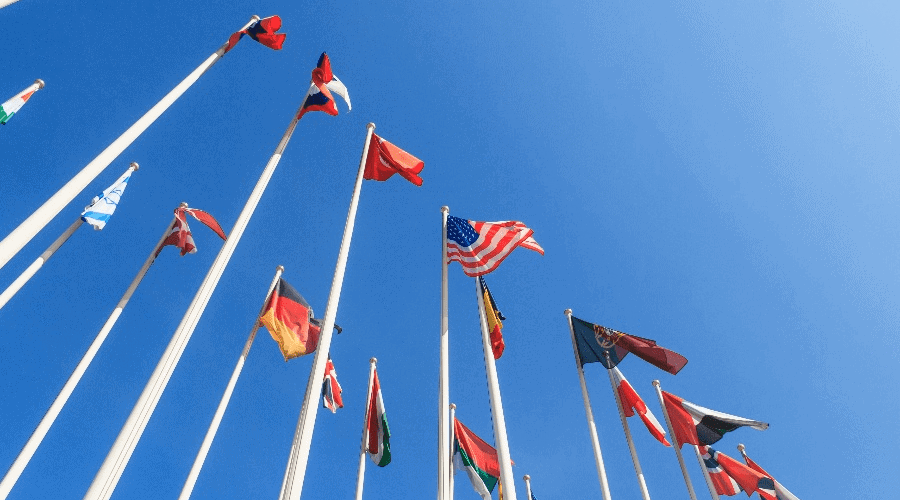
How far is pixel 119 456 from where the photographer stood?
25.1ft

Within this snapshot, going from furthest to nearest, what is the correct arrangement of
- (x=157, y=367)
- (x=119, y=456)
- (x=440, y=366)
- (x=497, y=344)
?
1. (x=497, y=344)
2. (x=440, y=366)
3. (x=157, y=367)
4. (x=119, y=456)

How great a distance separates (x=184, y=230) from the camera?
13.9m

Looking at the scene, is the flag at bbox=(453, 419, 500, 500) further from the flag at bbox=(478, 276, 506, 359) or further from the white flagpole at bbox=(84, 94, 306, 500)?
the white flagpole at bbox=(84, 94, 306, 500)

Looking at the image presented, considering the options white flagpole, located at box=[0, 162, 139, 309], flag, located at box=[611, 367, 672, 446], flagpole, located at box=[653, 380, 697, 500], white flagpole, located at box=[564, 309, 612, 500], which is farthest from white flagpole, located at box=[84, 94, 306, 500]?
flagpole, located at box=[653, 380, 697, 500]

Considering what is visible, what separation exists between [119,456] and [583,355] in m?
9.79

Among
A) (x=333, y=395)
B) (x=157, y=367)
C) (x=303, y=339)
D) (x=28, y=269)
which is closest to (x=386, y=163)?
(x=303, y=339)

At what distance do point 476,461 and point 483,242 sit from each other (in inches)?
215

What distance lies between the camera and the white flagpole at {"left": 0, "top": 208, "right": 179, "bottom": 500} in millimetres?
10430

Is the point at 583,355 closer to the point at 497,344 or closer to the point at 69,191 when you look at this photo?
the point at 497,344

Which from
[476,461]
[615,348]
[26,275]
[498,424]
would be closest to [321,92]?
[26,275]

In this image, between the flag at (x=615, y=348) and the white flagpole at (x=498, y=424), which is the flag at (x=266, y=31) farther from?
the flag at (x=615, y=348)

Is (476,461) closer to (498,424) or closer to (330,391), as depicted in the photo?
(330,391)

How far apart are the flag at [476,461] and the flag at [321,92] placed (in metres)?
7.77

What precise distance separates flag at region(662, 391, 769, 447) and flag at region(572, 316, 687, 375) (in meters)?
2.03
